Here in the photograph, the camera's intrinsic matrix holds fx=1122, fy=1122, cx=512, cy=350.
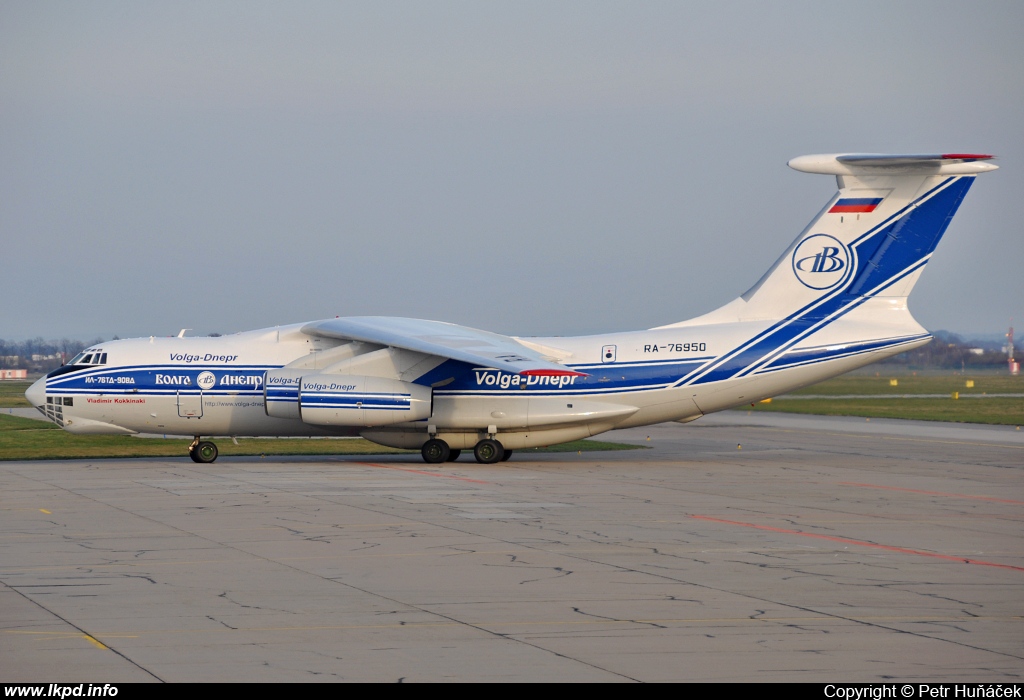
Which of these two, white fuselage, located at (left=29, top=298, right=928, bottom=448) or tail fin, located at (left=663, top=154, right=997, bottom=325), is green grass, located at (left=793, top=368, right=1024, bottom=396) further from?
white fuselage, located at (left=29, top=298, right=928, bottom=448)

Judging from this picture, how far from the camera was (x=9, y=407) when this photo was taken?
47.1 metres

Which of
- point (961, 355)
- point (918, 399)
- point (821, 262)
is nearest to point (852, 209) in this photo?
point (821, 262)

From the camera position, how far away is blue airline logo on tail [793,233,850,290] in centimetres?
2420

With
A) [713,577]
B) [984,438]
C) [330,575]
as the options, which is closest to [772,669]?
[713,577]

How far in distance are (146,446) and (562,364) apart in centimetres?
1255

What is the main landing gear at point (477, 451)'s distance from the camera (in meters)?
24.9

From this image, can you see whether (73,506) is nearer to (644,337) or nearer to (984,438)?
(644,337)

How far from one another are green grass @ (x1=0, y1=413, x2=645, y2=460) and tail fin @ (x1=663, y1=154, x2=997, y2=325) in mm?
7485

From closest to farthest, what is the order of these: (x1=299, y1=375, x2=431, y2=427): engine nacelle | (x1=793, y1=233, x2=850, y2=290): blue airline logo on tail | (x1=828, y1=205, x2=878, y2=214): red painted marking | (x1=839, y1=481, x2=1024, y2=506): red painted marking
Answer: (x1=839, y1=481, x2=1024, y2=506): red painted marking, (x1=299, y1=375, x2=431, y2=427): engine nacelle, (x1=828, y1=205, x2=878, y2=214): red painted marking, (x1=793, y1=233, x2=850, y2=290): blue airline logo on tail

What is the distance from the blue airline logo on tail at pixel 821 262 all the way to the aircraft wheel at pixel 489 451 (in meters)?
7.56

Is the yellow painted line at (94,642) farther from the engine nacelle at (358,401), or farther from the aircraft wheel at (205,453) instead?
the aircraft wheel at (205,453)
